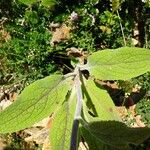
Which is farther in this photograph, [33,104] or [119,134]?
[33,104]

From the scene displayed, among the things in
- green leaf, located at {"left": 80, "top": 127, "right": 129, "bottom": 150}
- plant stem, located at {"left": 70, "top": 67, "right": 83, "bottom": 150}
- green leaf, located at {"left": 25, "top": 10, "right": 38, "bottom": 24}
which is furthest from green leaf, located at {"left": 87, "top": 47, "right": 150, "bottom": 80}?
green leaf, located at {"left": 25, "top": 10, "right": 38, "bottom": 24}

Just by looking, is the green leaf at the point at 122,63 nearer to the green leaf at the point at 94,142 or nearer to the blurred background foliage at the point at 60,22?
the green leaf at the point at 94,142

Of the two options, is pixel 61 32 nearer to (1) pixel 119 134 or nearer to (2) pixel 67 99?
(2) pixel 67 99

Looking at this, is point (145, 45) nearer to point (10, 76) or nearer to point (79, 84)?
point (10, 76)

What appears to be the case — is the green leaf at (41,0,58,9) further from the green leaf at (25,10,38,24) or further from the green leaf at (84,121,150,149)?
the green leaf at (84,121,150,149)

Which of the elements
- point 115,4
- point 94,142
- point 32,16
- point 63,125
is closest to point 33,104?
point 63,125

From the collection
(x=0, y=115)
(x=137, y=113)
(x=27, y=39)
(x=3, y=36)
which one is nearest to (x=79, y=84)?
(x=0, y=115)

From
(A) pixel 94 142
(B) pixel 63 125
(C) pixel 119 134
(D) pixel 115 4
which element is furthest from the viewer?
(D) pixel 115 4

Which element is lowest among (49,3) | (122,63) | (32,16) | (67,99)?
(67,99)

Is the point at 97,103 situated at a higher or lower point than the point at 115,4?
lower
